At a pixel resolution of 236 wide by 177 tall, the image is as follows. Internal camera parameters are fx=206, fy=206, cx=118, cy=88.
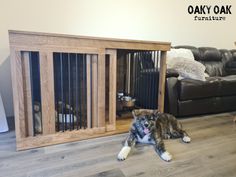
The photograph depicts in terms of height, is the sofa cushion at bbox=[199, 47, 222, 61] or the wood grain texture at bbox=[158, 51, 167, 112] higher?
the sofa cushion at bbox=[199, 47, 222, 61]

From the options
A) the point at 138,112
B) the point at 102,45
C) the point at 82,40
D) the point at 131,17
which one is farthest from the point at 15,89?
the point at 131,17

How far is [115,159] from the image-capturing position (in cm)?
158

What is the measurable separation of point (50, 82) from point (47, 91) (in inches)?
3.1

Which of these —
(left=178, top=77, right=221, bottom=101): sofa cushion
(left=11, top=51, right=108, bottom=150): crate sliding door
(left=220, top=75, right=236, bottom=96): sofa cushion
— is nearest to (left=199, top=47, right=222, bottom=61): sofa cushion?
(left=220, top=75, right=236, bottom=96): sofa cushion

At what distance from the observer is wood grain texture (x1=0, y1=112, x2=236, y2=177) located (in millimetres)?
1423

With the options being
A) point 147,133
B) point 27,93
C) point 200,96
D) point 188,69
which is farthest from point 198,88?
point 27,93

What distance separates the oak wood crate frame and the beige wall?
36.5 inches

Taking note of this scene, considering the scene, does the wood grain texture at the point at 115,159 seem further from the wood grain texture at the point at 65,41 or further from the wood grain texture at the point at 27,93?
the wood grain texture at the point at 65,41

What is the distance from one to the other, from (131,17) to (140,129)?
69.3 inches

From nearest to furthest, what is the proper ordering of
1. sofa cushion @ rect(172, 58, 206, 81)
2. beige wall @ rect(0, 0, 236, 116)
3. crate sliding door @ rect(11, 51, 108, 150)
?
crate sliding door @ rect(11, 51, 108, 150), beige wall @ rect(0, 0, 236, 116), sofa cushion @ rect(172, 58, 206, 81)

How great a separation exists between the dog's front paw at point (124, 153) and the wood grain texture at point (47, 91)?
24.7 inches

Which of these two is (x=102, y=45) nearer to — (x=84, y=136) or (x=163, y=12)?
(x=84, y=136)

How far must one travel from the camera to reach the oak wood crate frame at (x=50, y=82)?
1.58m

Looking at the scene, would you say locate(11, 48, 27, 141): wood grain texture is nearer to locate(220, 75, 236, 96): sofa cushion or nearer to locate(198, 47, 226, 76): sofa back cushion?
locate(220, 75, 236, 96): sofa cushion
